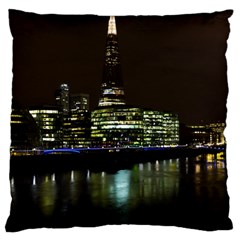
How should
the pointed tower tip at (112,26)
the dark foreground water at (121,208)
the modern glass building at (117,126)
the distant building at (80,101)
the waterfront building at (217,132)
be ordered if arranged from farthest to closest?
the modern glass building at (117,126), the distant building at (80,101), the pointed tower tip at (112,26), the waterfront building at (217,132), the dark foreground water at (121,208)

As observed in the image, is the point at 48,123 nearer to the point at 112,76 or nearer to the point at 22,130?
the point at 22,130

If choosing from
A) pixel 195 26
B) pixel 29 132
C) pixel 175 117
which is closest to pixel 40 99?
pixel 29 132

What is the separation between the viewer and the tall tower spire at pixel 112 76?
3338 mm

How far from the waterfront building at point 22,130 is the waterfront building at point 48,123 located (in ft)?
0.16

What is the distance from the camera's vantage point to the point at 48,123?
11.2 feet

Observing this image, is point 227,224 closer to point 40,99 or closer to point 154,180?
point 154,180

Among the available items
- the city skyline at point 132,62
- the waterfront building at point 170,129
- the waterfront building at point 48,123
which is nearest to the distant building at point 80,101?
the city skyline at point 132,62

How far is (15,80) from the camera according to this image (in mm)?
3043

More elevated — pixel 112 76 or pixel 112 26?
pixel 112 26

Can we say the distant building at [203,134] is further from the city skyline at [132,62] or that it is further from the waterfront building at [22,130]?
the waterfront building at [22,130]

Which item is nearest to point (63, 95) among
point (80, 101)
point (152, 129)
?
point (80, 101)

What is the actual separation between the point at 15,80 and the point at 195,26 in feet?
4.81

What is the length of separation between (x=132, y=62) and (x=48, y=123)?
892 millimetres

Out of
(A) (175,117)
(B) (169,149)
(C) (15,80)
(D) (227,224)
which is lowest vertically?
(D) (227,224)
